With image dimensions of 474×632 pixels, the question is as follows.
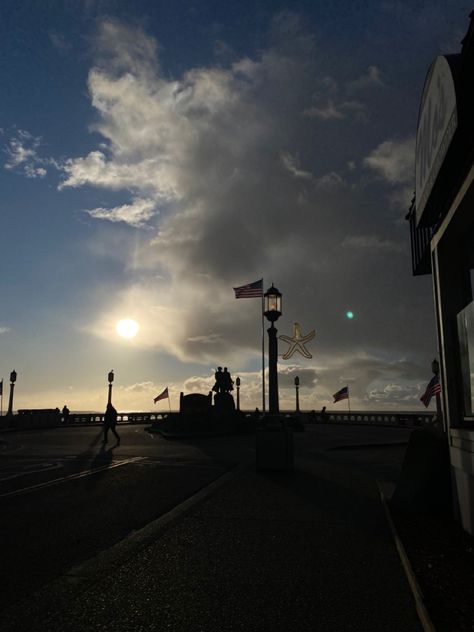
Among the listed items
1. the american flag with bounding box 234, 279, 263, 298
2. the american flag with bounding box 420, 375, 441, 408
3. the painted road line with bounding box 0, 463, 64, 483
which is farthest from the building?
the american flag with bounding box 420, 375, 441, 408

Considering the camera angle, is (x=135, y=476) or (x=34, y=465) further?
(x=34, y=465)

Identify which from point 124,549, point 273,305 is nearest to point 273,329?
point 273,305

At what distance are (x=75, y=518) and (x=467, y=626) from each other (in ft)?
18.3

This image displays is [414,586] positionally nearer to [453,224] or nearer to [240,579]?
[240,579]

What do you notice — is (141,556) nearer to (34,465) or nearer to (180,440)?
(34,465)

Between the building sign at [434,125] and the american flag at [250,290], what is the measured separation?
15.1 metres

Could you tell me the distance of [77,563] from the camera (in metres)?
5.09

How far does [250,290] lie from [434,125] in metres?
16.9

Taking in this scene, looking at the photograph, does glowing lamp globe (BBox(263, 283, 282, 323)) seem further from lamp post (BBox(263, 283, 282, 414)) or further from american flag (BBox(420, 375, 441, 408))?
american flag (BBox(420, 375, 441, 408))

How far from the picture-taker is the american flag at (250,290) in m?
23.8

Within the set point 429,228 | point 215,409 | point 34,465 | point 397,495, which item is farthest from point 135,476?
point 215,409

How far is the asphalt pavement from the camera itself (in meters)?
3.72

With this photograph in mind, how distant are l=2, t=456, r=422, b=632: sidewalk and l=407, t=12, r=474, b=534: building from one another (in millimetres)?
1786

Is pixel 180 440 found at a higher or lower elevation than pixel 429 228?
lower
